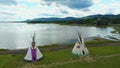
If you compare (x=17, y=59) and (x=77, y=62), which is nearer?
(x=77, y=62)

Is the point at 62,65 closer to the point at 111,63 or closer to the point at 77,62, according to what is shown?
the point at 77,62

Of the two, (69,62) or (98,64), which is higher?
(69,62)

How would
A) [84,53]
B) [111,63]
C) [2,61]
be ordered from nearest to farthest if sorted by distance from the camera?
[111,63] → [2,61] → [84,53]

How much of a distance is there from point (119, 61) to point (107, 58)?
2406 millimetres

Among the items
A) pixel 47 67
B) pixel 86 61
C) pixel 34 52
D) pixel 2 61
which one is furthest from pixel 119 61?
pixel 2 61

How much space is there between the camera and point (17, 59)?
35625mm

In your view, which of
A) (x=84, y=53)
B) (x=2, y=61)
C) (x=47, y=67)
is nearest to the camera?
(x=47, y=67)

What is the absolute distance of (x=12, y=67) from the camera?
101 feet

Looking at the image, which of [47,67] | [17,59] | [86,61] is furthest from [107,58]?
[17,59]

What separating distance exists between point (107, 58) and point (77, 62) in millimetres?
6110

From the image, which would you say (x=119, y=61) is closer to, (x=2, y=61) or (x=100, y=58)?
(x=100, y=58)

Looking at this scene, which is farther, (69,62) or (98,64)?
(69,62)

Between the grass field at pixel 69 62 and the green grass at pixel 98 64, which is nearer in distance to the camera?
A: the green grass at pixel 98 64

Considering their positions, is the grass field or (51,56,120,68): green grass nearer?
(51,56,120,68): green grass
